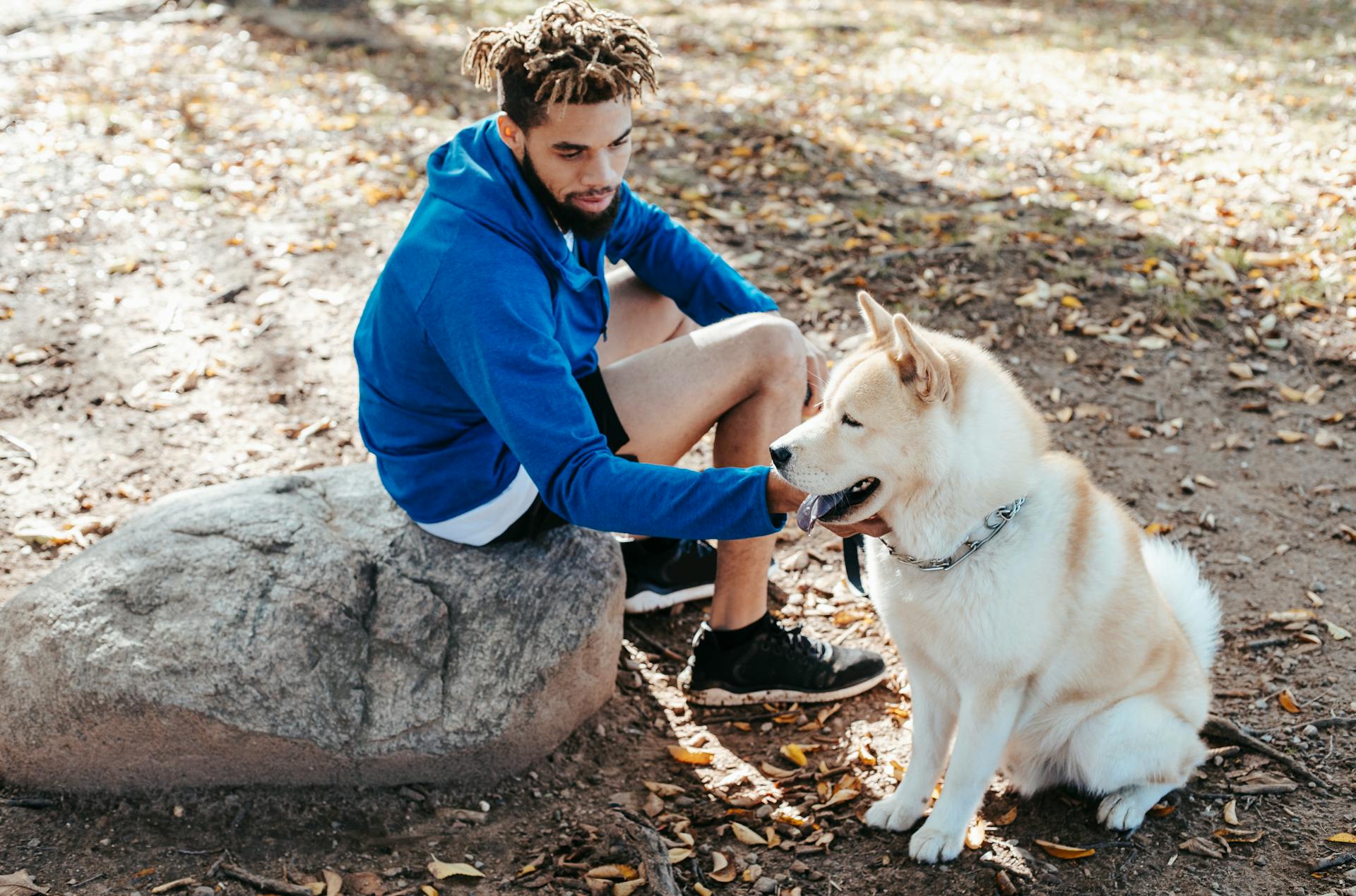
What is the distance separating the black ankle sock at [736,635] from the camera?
11.1ft

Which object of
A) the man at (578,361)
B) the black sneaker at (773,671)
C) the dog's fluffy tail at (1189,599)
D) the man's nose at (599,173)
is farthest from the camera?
the black sneaker at (773,671)

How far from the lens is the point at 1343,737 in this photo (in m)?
3.11

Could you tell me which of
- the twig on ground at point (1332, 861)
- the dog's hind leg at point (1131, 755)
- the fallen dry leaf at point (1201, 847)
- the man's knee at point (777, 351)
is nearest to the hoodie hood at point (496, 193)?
Result: the man's knee at point (777, 351)

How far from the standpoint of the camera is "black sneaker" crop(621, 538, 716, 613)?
3.82 meters

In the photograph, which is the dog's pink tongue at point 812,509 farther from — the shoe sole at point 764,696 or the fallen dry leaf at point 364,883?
the fallen dry leaf at point 364,883

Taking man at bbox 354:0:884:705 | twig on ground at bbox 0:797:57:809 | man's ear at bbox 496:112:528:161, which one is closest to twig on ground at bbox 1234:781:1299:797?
man at bbox 354:0:884:705

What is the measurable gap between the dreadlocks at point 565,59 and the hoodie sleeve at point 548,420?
1.34 feet

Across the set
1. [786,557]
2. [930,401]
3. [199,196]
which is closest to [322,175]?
[199,196]

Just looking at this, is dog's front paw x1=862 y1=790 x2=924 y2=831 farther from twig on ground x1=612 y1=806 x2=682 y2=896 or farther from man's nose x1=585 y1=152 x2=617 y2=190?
man's nose x1=585 y1=152 x2=617 y2=190

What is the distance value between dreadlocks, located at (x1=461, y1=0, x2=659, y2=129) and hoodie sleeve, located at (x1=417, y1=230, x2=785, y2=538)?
407mm

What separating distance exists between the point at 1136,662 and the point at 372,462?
2.53m

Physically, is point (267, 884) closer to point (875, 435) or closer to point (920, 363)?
point (875, 435)

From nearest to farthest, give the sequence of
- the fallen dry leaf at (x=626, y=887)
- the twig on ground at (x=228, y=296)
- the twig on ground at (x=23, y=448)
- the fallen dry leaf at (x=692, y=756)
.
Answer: the fallen dry leaf at (x=626, y=887)
the fallen dry leaf at (x=692, y=756)
the twig on ground at (x=23, y=448)
the twig on ground at (x=228, y=296)

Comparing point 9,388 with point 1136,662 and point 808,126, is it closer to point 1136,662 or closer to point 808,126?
point 1136,662
